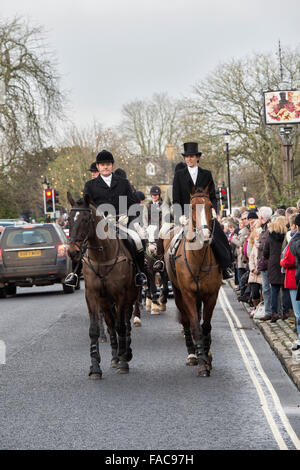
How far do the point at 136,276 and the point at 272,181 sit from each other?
49373 millimetres

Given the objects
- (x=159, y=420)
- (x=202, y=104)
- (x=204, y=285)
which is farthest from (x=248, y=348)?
(x=202, y=104)

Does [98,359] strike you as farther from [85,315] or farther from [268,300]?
[85,315]

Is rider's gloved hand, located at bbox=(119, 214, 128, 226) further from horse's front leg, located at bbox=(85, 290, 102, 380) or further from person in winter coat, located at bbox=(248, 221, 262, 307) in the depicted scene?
person in winter coat, located at bbox=(248, 221, 262, 307)

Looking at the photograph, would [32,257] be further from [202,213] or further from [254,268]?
[202,213]

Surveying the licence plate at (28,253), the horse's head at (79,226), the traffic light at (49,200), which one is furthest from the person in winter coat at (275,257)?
the traffic light at (49,200)

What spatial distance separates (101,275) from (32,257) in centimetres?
1450

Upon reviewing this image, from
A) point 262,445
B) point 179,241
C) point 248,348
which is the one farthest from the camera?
point 248,348

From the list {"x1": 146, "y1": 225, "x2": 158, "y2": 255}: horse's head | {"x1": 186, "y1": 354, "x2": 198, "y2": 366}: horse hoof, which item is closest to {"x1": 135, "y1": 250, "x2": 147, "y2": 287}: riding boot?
{"x1": 186, "y1": 354, "x2": 198, "y2": 366}: horse hoof

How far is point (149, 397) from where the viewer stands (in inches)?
366

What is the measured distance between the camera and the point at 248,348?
516 inches

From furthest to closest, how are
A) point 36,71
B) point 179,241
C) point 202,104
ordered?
point 202,104 → point 36,71 → point 179,241

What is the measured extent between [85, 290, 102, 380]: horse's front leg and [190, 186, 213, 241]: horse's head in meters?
1.47

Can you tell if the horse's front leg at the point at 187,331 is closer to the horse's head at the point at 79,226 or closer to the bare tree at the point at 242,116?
the horse's head at the point at 79,226

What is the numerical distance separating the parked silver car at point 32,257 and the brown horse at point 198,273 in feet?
45.5
